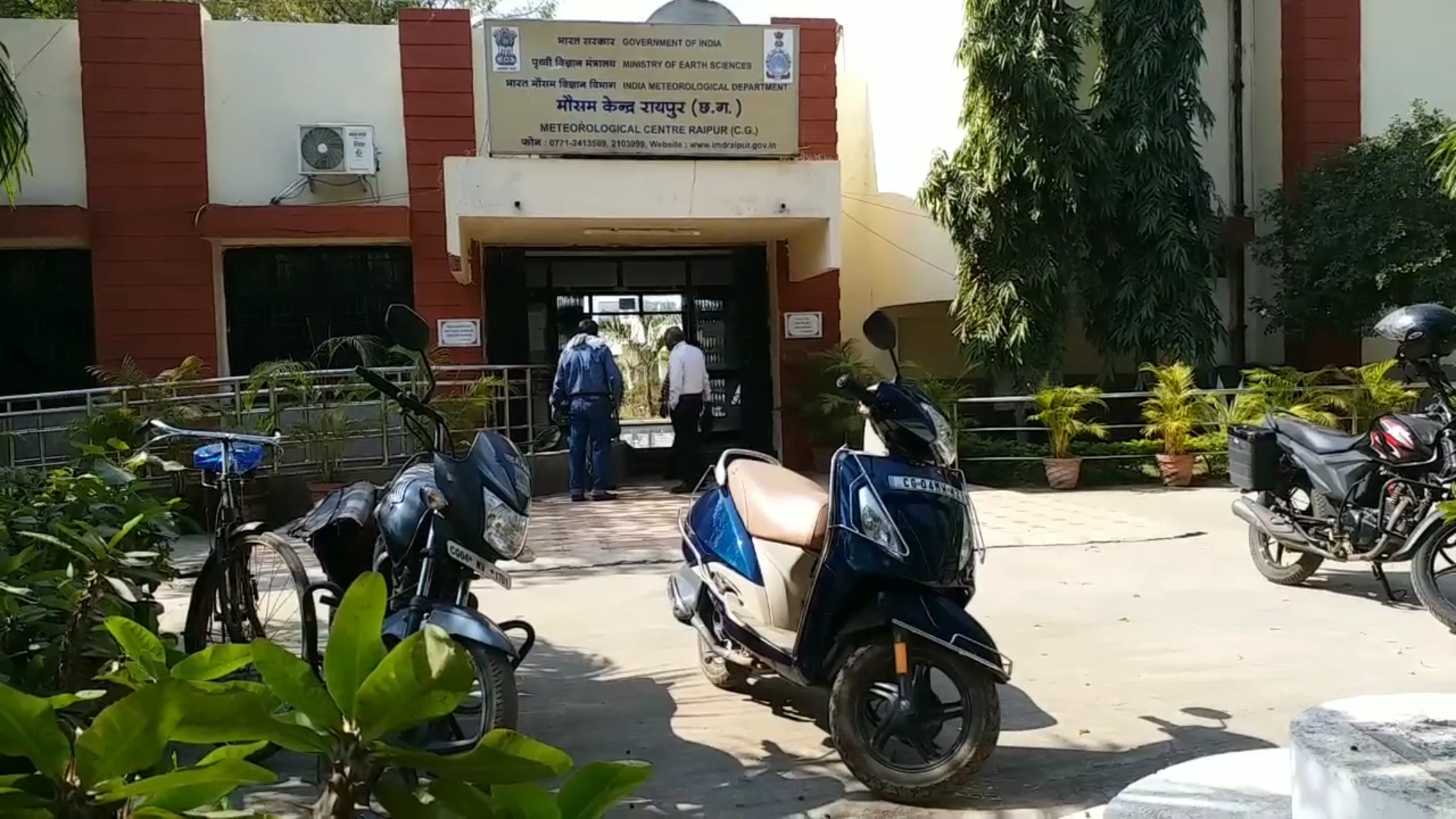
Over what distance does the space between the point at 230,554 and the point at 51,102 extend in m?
9.32

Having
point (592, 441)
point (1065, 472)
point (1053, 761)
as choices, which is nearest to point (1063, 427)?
point (1065, 472)

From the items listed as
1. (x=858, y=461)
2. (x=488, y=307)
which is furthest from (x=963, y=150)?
(x=858, y=461)

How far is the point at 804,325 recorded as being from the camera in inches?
488

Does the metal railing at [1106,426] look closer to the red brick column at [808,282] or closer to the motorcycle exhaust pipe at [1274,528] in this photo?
the red brick column at [808,282]

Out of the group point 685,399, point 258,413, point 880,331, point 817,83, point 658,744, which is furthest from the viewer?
point 817,83

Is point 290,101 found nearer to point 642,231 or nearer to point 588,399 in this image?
point 642,231

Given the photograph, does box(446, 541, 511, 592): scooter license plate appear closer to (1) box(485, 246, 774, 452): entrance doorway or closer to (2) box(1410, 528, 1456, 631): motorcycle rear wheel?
(2) box(1410, 528, 1456, 631): motorcycle rear wheel

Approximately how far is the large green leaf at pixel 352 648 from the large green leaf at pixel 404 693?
0.02 m

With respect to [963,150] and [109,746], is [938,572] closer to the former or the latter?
[109,746]

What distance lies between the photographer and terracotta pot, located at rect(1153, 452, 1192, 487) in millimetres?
10336

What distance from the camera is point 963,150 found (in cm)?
1165

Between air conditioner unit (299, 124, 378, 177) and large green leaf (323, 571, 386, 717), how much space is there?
36.2ft

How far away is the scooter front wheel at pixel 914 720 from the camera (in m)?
3.33

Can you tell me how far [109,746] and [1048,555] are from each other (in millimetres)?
6857
